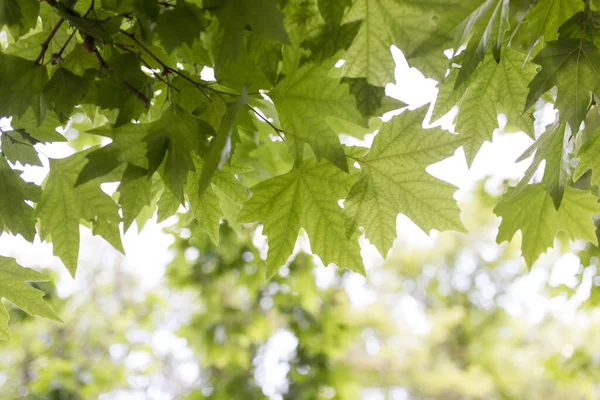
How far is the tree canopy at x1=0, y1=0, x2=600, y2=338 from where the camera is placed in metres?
0.93

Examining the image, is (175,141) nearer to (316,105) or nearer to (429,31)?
(316,105)

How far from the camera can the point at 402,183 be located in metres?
1.17

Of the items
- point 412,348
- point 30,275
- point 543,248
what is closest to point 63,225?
point 30,275

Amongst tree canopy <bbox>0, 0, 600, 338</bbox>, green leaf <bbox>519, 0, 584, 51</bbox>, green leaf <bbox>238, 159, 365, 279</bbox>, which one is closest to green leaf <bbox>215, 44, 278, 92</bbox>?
tree canopy <bbox>0, 0, 600, 338</bbox>

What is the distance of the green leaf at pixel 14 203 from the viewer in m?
1.17

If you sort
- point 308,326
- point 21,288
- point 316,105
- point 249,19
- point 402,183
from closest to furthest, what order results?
point 249,19, point 316,105, point 402,183, point 21,288, point 308,326

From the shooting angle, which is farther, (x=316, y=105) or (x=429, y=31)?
(x=316, y=105)

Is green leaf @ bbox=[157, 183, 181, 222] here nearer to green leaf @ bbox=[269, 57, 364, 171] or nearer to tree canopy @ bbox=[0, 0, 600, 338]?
tree canopy @ bbox=[0, 0, 600, 338]

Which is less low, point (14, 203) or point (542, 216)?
point (542, 216)

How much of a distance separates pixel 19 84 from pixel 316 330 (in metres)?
4.36

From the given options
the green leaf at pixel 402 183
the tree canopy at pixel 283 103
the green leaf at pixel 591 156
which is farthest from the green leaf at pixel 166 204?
the green leaf at pixel 591 156

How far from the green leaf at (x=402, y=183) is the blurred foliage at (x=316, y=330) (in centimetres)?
60

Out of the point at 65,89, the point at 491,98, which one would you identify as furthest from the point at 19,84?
the point at 491,98

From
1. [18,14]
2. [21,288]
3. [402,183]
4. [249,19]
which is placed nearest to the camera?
[249,19]
